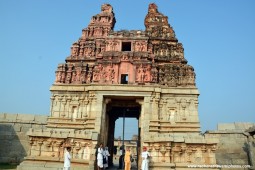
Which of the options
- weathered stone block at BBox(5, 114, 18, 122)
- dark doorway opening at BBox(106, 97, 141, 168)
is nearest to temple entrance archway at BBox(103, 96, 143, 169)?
dark doorway opening at BBox(106, 97, 141, 168)

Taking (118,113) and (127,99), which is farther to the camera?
(118,113)

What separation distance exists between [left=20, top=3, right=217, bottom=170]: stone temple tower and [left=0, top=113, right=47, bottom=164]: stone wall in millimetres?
4083

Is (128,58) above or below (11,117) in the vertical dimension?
above

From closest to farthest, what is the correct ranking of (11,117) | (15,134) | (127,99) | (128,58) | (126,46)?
(127,99)
(128,58)
(15,134)
(126,46)
(11,117)

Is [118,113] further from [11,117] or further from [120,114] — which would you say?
[11,117]

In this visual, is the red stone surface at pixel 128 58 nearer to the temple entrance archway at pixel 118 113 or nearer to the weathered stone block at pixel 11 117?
the temple entrance archway at pixel 118 113

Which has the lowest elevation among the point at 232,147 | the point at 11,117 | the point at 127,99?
the point at 232,147

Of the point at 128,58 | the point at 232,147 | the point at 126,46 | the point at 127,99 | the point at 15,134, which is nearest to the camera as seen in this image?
the point at 127,99

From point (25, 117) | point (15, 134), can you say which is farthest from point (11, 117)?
point (15, 134)

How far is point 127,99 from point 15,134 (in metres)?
9.70

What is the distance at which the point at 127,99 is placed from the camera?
53.4 feet

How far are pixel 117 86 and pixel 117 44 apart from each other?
3.85 m

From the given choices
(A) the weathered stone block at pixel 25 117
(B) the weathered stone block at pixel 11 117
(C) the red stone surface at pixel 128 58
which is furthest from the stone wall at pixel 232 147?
(B) the weathered stone block at pixel 11 117

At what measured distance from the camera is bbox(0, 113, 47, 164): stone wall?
1777cm
